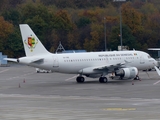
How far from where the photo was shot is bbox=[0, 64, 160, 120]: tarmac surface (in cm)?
3397

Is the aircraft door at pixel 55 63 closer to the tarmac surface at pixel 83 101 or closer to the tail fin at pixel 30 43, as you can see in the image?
the tail fin at pixel 30 43

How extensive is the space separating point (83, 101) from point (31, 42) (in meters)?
19.1

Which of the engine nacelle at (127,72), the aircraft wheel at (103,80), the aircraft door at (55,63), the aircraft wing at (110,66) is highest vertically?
the aircraft door at (55,63)

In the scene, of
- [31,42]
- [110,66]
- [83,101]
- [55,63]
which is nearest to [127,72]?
[110,66]

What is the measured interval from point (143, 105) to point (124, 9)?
9243 cm

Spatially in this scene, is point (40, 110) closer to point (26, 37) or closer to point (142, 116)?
point (142, 116)

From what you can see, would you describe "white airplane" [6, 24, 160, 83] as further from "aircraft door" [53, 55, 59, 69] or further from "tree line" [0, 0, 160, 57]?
"tree line" [0, 0, 160, 57]

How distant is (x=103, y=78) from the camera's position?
62844 millimetres

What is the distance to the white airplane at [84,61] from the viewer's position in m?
60.6

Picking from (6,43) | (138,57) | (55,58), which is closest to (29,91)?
(55,58)

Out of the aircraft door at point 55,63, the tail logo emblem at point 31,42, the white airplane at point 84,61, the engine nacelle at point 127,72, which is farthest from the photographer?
the engine nacelle at point 127,72

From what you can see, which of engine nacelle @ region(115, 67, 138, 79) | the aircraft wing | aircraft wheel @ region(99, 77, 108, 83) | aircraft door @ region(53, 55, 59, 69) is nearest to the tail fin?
aircraft door @ region(53, 55, 59, 69)

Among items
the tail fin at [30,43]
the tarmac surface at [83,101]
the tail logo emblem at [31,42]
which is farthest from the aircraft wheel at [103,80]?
the tail logo emblem at [31,42]

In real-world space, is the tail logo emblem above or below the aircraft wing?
above
